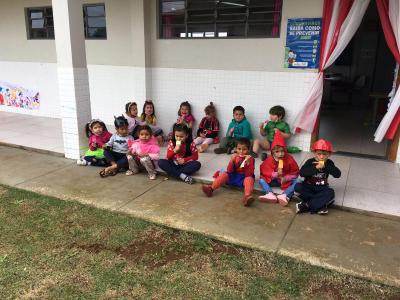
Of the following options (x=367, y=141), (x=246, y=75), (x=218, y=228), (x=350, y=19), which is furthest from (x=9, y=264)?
(x=367, y=141)

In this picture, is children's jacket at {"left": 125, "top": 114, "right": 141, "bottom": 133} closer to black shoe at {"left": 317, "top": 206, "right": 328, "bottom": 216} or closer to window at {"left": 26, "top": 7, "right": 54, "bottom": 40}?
black shoe at {"left": 317, "top": 206, "right": 328, "bottom": 216}

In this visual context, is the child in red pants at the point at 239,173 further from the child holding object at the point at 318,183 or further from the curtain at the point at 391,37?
the curtain at the point at 391,37

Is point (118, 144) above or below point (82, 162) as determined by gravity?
above

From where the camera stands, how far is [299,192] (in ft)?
14.3

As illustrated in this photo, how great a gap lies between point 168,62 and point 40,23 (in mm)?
3754

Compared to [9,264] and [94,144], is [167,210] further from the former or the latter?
[94,144]

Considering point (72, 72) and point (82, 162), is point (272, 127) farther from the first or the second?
point (72, 72)

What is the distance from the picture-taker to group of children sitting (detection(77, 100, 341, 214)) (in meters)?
4.32

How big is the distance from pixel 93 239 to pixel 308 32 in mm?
4623

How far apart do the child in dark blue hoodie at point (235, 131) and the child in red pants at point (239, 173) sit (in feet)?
5.25

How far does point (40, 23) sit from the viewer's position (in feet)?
28.9

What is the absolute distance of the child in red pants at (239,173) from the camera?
4.67 meters

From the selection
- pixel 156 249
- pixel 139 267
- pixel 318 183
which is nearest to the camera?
pixel 139 267

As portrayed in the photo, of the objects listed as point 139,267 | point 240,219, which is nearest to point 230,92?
point 240,219
